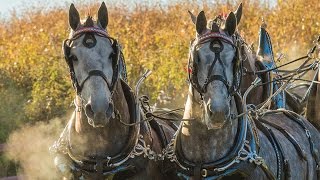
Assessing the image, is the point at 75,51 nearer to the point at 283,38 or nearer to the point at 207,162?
the point at 207,162

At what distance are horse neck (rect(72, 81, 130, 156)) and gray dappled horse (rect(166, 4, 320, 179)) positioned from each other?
43 centimetres

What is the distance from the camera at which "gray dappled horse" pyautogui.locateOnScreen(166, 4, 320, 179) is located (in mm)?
5875

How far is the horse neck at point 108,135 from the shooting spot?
20.4 feet

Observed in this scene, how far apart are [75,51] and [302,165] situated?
2448 millimetres

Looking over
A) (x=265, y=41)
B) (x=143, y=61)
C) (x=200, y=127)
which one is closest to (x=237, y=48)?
(x=200, y=127)

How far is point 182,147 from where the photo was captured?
6.30m

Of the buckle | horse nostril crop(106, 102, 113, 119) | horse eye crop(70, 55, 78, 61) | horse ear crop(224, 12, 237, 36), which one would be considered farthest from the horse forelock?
the buckle

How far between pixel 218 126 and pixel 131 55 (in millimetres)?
9763

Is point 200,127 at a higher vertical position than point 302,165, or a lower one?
higher

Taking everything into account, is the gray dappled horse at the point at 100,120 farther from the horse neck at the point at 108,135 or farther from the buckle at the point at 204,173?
the buckle at the point at 204,173

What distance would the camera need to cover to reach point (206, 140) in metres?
6.18

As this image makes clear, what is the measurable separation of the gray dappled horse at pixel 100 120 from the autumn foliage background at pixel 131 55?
6.63 meters

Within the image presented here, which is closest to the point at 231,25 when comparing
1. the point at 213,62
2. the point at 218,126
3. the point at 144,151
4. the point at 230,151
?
the point at 213,62

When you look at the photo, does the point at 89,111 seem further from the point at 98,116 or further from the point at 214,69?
the point at 214,69
